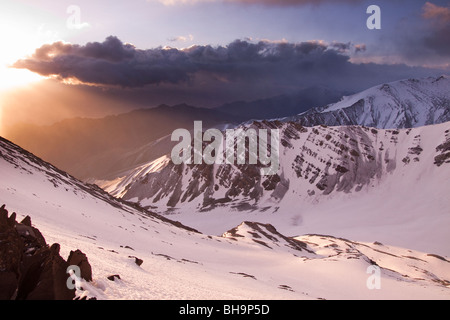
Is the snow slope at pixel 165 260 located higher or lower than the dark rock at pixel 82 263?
lower

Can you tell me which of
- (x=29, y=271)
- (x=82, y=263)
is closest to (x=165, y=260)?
(x=82, y=263)

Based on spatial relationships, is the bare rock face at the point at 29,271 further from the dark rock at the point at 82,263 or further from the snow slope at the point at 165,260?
the snow slope at the point at 165,260

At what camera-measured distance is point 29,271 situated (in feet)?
44.9

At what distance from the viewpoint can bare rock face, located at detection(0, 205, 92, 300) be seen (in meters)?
12.5

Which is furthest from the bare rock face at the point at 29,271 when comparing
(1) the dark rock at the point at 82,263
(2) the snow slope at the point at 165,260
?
(2) the snow slope at the point at 165,260

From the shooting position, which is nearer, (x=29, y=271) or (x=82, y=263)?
(x=29, y=271)

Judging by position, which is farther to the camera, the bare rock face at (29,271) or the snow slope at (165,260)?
the snow slope at (165,260)

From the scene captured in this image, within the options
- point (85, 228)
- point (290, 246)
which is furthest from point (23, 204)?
point (290, 246)

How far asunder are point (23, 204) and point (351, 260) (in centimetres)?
5183

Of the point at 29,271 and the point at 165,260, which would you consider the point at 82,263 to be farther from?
the point at 165,260

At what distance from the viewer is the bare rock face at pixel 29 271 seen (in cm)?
1254

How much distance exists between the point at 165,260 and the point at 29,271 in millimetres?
22535

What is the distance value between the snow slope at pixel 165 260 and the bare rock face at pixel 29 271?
2009 mm

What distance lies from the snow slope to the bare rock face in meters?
2.01
